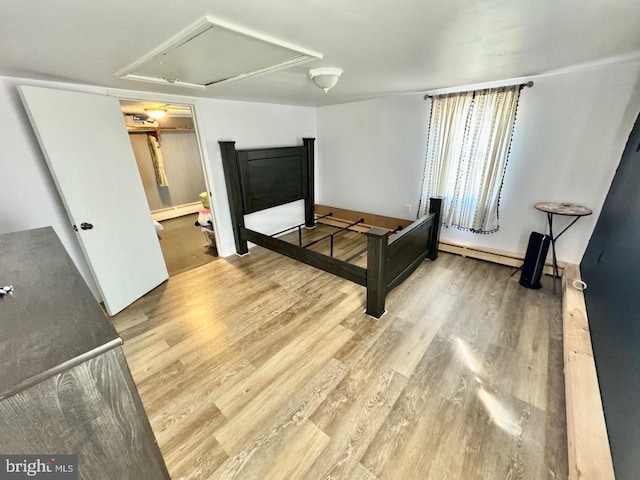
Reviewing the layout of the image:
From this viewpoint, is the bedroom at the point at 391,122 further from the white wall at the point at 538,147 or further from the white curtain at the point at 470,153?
the white curtain at the point at 470,153

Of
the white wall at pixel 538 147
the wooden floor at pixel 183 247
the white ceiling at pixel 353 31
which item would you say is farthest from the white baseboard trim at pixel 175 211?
the white wall at pixel 538 147

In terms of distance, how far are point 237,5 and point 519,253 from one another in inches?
143

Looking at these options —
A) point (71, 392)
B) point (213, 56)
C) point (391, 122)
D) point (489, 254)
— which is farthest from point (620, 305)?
point (391, 122)

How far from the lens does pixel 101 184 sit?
2342 millimetres

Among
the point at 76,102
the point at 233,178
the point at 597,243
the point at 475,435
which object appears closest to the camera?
the point at 475,435

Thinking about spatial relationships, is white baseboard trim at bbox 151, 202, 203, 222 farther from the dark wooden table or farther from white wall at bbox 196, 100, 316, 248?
the dark wooden table

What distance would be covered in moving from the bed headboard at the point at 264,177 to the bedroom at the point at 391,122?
190 millimetres

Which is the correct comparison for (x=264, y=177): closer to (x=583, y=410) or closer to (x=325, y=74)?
(x=325, y=74)

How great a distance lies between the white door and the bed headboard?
3.45 ft

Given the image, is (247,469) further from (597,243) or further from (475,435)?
(597,243)

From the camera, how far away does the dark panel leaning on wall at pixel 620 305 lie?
1140 mm

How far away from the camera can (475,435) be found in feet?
4.72

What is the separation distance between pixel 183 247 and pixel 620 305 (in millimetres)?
4794

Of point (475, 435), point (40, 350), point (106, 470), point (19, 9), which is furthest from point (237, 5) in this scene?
point (475, 435)
